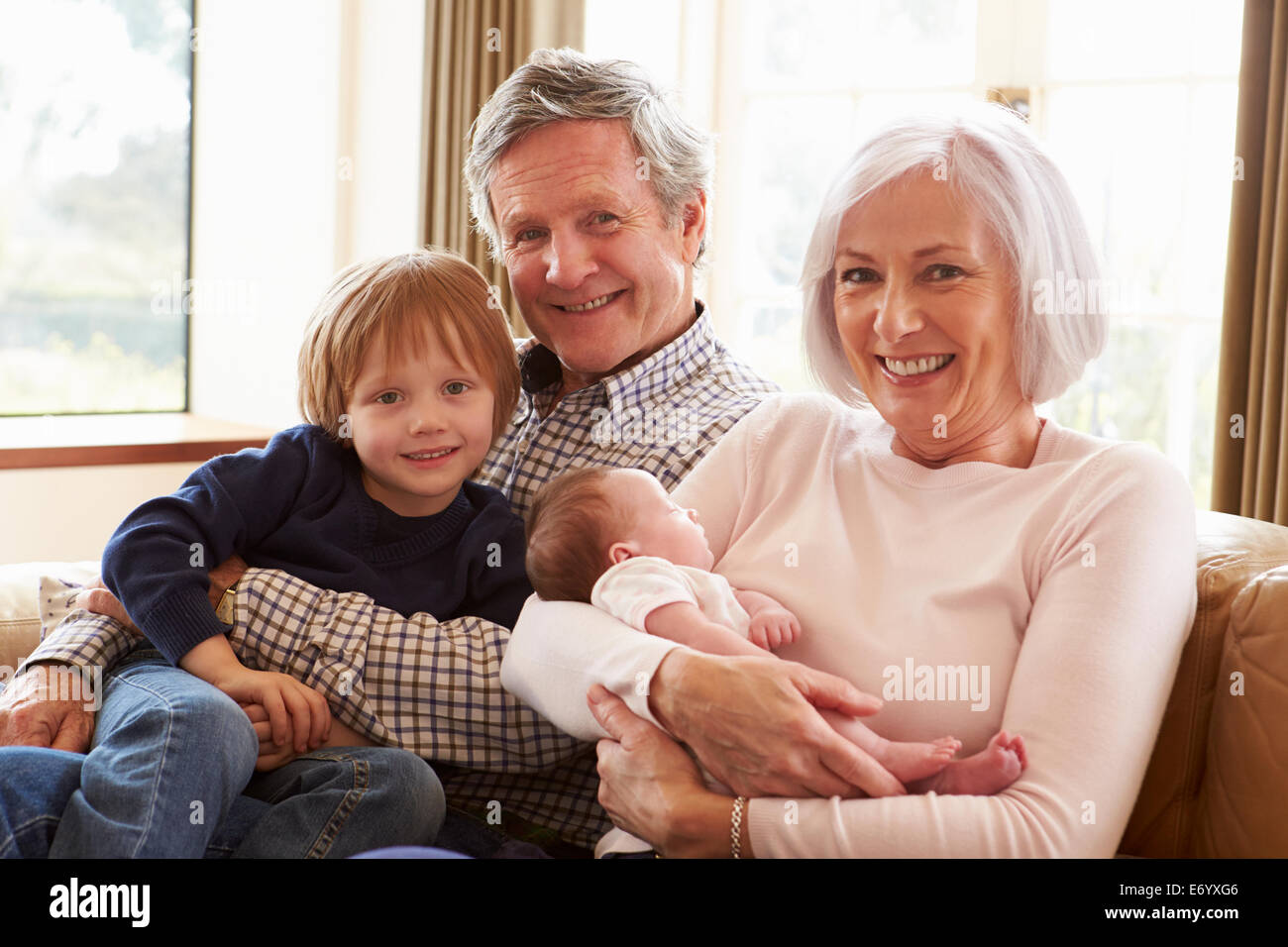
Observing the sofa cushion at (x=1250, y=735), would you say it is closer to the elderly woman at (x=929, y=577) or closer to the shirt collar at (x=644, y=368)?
the elderly woman at (x=929, y=577)

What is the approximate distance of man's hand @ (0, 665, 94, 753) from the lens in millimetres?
1530

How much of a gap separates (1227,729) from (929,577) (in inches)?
15.4

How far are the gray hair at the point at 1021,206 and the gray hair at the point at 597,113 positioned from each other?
22.0 inches

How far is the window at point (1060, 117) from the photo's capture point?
3488mm

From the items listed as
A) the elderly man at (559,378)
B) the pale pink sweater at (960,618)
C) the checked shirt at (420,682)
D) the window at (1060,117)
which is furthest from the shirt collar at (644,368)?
the window at (1060,117)

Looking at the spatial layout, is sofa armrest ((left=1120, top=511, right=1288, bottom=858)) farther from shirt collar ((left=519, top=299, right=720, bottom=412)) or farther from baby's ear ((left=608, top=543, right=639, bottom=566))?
shirt collar ((left=519, top=299, right=720, bottom=412))

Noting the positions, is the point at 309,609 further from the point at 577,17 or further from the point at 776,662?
the point at 577,17

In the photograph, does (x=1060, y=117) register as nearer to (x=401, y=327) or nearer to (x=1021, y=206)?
(x=1021, y=206)

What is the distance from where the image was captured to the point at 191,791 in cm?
132

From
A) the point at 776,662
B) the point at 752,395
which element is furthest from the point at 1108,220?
the point at 776,662

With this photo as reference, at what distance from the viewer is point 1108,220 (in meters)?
3.64

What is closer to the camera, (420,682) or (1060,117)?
(420,682)

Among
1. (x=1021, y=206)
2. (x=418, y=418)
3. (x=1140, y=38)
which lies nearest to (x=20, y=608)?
(x=418, y=418)
